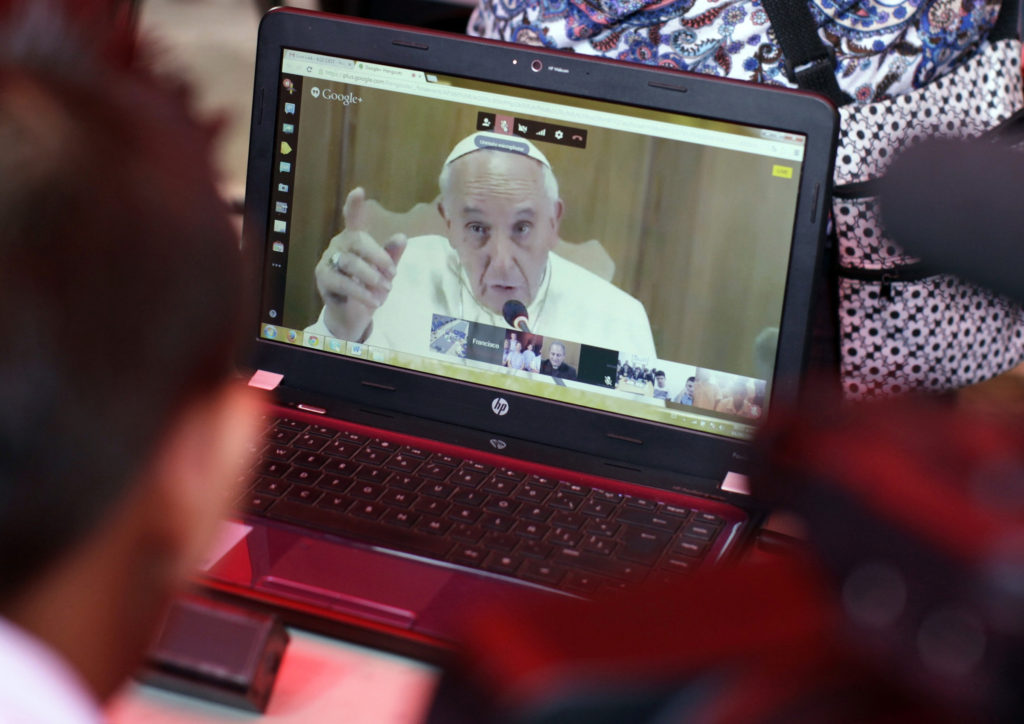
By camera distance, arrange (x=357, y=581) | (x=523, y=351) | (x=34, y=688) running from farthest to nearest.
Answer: (x=523, y=351), (x=357, y=581), (x=34, y=688)

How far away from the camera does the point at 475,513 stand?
84 cm

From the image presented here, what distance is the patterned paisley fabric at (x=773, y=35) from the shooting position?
114 cm

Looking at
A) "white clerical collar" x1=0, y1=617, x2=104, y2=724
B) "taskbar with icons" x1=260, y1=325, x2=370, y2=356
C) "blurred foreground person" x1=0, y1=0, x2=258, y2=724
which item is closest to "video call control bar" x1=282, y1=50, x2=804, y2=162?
"taskbar with icons" x1=260, y1=325, x2=370, y2=356

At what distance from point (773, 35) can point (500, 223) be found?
0.39 metres

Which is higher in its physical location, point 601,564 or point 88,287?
point 88,287

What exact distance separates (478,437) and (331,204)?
0.76ft

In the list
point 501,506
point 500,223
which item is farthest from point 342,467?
point 500,223

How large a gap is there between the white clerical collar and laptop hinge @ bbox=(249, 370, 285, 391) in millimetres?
663

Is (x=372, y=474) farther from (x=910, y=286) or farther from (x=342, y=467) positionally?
(x=910, y=286)

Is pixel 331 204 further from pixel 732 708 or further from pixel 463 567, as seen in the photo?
pixel 732 708

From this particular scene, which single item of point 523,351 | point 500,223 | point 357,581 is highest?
point 500,223

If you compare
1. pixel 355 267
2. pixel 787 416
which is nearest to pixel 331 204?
pixel 355 267

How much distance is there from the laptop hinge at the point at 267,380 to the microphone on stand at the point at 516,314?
0.21 metres

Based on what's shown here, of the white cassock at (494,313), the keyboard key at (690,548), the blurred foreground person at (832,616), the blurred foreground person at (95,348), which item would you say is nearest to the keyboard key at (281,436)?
the white cassock at (494,313)
